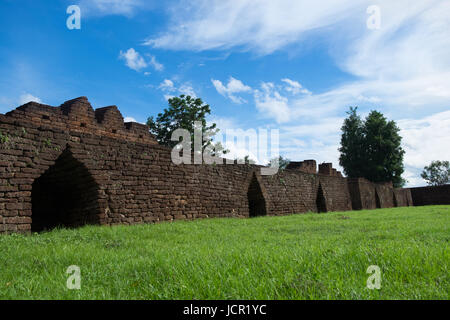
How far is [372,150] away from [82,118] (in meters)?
34.3

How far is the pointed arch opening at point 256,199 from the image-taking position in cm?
1288

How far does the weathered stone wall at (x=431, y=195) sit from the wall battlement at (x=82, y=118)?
34526 millimetres

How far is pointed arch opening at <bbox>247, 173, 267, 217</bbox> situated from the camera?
12875 mm

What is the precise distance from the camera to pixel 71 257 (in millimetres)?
3760

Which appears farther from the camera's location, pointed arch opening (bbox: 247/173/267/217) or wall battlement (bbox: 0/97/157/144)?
pointed arch opening (bbox: 247/173/267/217)

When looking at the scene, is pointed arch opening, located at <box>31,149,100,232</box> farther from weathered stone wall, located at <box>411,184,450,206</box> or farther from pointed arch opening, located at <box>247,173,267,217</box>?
weathered stone wall, located at <box>411,184,450,206</box>

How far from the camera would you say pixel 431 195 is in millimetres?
36219

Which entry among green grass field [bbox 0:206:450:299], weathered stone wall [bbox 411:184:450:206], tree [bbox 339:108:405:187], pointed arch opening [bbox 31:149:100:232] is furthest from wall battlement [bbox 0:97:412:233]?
weathered stone wall [bbox 411:184:450:206]

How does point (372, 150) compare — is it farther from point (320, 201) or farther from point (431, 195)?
point (320, 201)

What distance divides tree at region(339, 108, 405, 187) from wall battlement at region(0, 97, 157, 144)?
30.2 metres

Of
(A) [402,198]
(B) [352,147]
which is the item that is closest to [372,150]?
(B) [352,147]

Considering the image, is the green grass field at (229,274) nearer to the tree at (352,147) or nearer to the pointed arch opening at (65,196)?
the pointed arch opening at (65,196)
